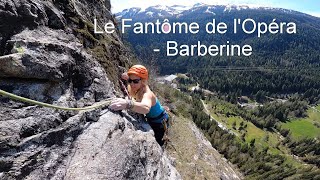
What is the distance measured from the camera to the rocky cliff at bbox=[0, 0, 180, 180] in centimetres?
659

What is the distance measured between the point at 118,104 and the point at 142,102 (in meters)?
0.65

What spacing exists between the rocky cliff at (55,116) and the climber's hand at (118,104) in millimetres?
224

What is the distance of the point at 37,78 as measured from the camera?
292 inches

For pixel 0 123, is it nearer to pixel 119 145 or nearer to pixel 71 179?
pixel 71 179

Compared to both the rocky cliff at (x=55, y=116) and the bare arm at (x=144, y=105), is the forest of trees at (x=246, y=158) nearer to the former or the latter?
the bare arm at (x=144, y=105)

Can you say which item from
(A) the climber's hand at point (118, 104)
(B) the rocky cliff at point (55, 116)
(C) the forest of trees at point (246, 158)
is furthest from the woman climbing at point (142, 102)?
(C) the forest of trees at point (246, 158)

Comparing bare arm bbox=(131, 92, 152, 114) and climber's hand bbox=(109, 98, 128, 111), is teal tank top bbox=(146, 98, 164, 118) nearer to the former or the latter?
bare arm bbox=(131, 92, 152, 114)

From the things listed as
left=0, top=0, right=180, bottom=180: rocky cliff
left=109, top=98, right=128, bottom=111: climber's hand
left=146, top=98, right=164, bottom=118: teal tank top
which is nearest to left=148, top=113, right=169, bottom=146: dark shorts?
left=146, top=98, right=164, bottom=118: teal tank top

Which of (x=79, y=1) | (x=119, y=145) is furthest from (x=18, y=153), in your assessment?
(x=79, y=1)

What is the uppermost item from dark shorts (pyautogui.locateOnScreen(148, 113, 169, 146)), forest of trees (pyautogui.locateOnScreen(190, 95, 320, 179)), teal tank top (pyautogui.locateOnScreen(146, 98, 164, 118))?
teal tank top (pyautogui.locateOnScreen(146, 98, 164, 118))

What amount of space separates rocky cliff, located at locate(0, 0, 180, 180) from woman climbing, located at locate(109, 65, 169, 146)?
2.01 ft

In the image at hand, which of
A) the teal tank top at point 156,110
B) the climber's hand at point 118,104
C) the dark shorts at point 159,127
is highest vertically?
the climber's hand at point 118,104

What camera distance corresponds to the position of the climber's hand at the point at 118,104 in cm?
838

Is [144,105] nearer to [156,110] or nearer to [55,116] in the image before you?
[156,110]
